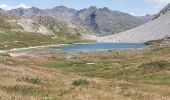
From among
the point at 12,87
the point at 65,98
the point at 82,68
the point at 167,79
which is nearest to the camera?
the point at 65,98

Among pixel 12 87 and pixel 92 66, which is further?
pixel 92 66

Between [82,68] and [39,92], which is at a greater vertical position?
[39,92]

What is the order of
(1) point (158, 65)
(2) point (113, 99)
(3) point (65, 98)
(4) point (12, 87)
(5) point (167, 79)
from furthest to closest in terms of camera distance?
1. (1) point (158, 65)
2. (5) point (167, 79)
3. (4) point (12, 87)
4. (2) point (113, 99)
5. (3) point (65, 98)

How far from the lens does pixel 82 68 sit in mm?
88688

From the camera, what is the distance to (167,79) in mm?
54594

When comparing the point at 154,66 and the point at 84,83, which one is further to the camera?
the point at 154,66

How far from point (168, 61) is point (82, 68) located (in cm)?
2290

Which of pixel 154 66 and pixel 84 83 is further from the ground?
pixel 84 83

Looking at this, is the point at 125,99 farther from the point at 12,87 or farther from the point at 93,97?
the point at 12,87

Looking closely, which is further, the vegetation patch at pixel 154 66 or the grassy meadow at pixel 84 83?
the vegetation patch at pixel 154 66

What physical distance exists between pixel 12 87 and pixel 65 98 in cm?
376

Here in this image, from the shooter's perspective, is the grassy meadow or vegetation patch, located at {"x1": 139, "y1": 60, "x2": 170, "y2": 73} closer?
the grassy meadow

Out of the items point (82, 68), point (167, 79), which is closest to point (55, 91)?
point (167, 79)

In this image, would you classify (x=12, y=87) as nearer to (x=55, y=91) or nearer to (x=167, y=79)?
(x=55, y=91)
